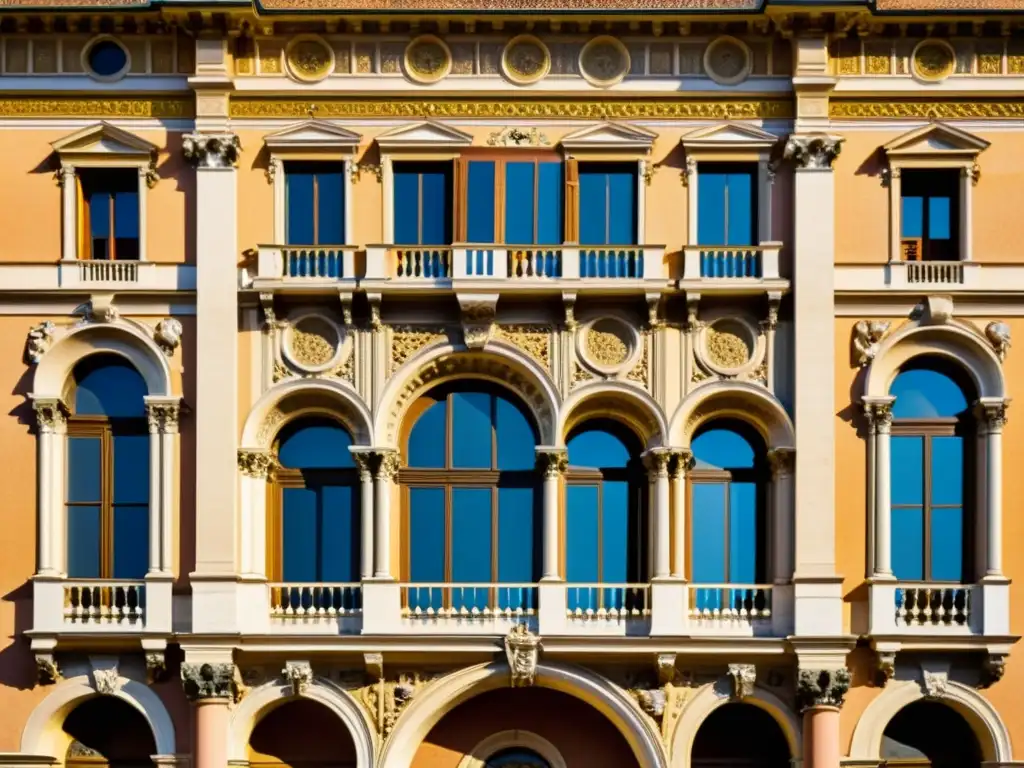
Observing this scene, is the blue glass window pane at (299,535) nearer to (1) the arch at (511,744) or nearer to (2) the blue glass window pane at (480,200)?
(1) the arch at (511,744)

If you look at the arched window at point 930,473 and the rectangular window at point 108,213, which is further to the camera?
the rectangular window at point 108,213

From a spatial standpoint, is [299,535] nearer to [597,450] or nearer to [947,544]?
[597,450]

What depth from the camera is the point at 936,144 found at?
36.0 m

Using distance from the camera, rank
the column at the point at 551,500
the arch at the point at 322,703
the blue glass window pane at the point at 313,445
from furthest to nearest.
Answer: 1. the blue glass window pane at the point at 313,445
2. the column at the point at 551,500
3. the arch at the point at 322,703

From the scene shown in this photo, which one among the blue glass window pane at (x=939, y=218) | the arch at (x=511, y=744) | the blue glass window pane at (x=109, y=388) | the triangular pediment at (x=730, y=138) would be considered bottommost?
the arch at (x=511, y=744)

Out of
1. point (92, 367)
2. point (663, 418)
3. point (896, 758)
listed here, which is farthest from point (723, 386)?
point (92, 367)

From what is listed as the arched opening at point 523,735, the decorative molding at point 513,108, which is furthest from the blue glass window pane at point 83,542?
the decorative molding at point 513,108

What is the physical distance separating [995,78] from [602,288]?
8288mm

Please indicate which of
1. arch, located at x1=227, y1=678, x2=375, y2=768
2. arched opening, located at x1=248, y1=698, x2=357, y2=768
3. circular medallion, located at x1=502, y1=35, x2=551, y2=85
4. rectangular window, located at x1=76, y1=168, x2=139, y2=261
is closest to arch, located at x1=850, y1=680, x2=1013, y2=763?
arch, located at x1=227, y1=678, x2=375, y2=768

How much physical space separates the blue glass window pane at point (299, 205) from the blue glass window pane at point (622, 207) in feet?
18.3

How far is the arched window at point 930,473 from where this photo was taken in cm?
3556

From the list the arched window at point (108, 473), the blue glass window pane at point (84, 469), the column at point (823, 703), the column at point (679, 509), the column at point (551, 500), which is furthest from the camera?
the blue glass window pane at point (84, 469)

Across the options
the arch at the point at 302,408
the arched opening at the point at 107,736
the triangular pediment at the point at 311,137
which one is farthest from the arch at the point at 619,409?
the arched opening at the point at 107,736

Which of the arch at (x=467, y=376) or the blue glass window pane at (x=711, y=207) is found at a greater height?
the blue glass window pane at (x=711, y=207)
